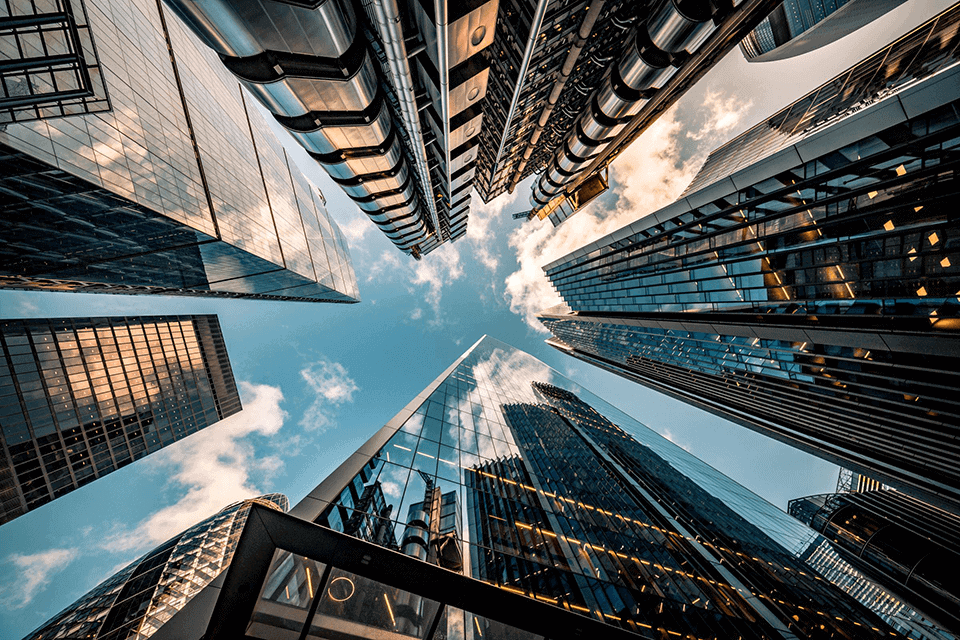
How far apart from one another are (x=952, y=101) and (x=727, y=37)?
11.7m

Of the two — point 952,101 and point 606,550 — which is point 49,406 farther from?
point 952,101

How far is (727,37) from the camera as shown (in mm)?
17438

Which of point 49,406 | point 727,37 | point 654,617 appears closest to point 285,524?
point 654,617

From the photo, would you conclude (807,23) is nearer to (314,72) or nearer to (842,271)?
(842,271)

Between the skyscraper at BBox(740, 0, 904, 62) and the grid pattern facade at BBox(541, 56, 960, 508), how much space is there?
27441 millimetres

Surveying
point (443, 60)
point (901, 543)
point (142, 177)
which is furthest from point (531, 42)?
point (901, 543)

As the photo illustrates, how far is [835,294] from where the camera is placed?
16.8 m

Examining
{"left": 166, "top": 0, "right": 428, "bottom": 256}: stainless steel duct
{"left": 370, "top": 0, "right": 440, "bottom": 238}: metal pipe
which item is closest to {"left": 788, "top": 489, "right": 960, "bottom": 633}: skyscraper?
Answer: {"left": 370, "top": 0, "right": 440, "bottom": 238}: metal pipe

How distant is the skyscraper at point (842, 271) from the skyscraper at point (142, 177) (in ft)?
105

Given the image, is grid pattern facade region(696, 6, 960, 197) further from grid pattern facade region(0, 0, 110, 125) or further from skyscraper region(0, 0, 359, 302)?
skyscraper region(0, 0, 359, 302)

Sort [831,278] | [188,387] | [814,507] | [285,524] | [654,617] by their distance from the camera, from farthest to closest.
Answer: [188,387], [814,507], [831,278], [654,617], [285,524]

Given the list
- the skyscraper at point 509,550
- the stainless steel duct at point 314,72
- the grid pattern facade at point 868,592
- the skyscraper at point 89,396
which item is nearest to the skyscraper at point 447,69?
the stainless steel duct at point 314,72

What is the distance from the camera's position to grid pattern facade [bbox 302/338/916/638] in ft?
36.4

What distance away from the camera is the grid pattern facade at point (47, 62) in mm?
11055
